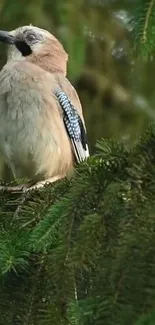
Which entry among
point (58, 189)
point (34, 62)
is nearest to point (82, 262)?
point (58, 189)

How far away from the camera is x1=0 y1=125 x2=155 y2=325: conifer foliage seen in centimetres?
194

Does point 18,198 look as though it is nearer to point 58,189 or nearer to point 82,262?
point 58,189

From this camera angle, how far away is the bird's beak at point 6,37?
4.35 m

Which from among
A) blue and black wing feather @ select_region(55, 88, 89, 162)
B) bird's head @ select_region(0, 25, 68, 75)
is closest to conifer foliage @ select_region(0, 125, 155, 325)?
blue and black wing feather @ select_region(55, 88, 89, 162)

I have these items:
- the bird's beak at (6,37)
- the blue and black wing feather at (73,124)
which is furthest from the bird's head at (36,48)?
Answer: the blue and black wing feather at (73,124)

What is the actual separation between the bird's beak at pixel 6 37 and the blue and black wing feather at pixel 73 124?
Answer: 0.48 m

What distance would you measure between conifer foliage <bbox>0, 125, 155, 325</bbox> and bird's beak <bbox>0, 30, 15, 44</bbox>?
6.43 feet

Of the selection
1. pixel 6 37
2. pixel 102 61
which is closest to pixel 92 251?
pixel 6 37

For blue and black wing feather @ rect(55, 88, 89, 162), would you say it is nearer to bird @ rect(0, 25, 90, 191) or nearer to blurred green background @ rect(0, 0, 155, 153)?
bird @ rect(0, 25, 90, 191)

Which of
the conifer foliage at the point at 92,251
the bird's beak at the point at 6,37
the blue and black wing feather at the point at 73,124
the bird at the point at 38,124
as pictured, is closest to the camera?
the conifer foliage at the point at 92,251

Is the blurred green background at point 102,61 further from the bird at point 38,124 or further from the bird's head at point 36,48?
the bird at point 38,124

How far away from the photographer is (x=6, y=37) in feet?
14.3

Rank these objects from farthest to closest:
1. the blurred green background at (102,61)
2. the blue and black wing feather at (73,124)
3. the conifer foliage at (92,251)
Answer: the blurred green background at (102,61), the blue and black wing feather at (73,124), the conifer foliage at (92,251)

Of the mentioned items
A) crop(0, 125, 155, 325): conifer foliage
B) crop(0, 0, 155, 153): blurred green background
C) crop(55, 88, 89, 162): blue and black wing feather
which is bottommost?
crop(0, 125, 155, 325): conifer foliage
